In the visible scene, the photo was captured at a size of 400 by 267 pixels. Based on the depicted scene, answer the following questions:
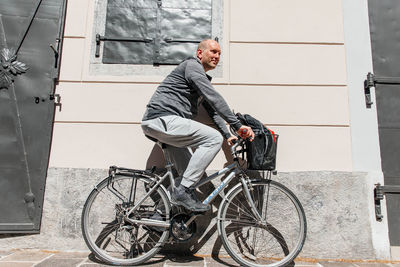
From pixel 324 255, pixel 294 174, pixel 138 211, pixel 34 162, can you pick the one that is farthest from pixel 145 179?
pixel 324 255

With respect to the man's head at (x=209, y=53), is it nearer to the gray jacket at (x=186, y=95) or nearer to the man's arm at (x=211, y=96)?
the gray jacket at (x=186, y=95)

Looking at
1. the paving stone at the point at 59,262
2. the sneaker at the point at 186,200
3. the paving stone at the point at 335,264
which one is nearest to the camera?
the sneaker at the point at 186,200

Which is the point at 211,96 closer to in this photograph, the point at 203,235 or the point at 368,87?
the point at 203,235

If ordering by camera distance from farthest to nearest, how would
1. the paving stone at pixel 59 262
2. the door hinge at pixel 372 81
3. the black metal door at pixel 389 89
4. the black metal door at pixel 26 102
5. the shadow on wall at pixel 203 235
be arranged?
the door hinge at pixel 372 81, the black metal door at pixel 389 89, the black metal door at pixel 26 102, the shadow on wall at pixel 203 235, the paving stone at pixel 59 262

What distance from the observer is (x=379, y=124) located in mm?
3479

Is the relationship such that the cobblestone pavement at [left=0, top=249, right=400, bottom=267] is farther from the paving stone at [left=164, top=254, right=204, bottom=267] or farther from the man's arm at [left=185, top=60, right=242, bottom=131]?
the man's arm at [left=185, top=60, right=242, bottom=131]

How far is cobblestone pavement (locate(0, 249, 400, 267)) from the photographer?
2.78 metres

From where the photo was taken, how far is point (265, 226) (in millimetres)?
2928

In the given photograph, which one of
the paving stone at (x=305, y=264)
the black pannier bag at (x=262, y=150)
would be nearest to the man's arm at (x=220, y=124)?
the black pannier bag at (x=262, y=150)

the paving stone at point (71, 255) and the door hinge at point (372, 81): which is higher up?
the door hinge at point (372, 81)

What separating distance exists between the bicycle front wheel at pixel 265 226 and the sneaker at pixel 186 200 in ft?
1.33

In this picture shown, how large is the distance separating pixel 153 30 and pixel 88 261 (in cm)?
263

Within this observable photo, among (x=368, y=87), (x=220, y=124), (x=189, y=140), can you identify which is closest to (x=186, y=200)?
(x=189, y=140)

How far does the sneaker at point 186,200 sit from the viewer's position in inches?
103
